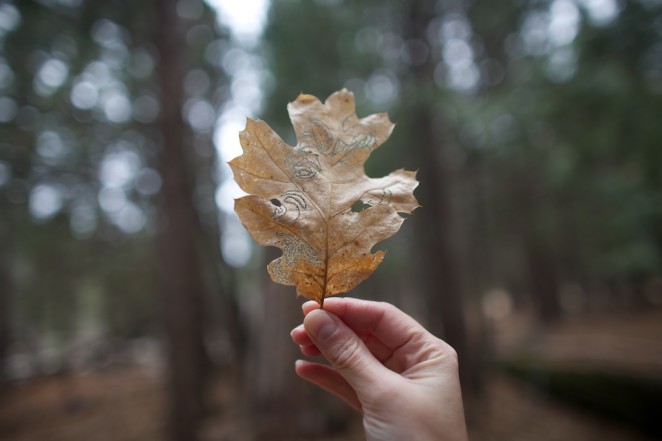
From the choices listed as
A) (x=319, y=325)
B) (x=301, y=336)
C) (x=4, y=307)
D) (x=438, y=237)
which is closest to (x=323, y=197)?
(x=319, y=325)

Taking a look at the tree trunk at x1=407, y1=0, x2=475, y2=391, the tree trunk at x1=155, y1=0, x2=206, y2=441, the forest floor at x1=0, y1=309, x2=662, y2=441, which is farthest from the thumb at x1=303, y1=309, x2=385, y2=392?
the tree trunk at x1=407, y1=0, x2=475, y2=391

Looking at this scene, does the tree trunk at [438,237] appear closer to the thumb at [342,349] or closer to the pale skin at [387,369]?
the pale skin at [387,369]

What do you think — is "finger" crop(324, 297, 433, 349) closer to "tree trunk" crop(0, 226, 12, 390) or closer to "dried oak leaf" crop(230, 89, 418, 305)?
"dried oak leaf" crop(230, 89, 418, 305)

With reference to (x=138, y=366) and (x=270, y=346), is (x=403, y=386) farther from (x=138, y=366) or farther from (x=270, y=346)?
(x=138, y=366)

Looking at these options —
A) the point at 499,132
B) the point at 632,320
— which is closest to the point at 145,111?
the point at 499,132

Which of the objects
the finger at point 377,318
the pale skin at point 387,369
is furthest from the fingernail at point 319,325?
the finger at point 377,318

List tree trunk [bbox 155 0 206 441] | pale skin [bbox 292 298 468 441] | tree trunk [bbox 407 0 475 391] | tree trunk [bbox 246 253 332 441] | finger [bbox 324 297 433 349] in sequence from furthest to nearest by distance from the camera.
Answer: tree trunk [bbox 407 0 475 391], tree trunk [bbox 155 0 206 441], tree trunk [bbox 246 253 332 441], finger [bbox 324 297 433 349], pale skin [bbox 292 298 468 441]

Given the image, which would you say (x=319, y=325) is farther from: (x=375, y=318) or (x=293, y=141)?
(x=293, y=141)
